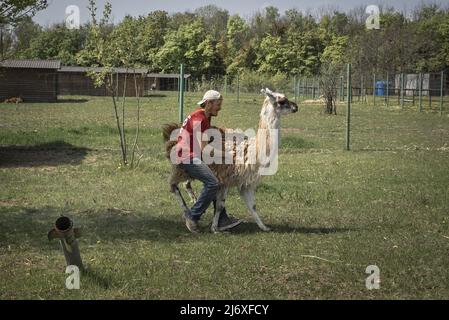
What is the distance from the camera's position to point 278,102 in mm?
8758

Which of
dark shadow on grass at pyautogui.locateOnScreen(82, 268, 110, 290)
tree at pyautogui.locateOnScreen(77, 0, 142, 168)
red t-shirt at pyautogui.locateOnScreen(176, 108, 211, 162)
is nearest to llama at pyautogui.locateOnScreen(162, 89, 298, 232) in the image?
red t-shirt at pyautogui.locateOnScreen(176, 108, 211, 162)

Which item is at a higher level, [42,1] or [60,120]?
[42,1]

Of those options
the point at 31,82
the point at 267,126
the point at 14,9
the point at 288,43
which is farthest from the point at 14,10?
the point at 288,43

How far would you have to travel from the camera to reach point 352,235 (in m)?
8.45

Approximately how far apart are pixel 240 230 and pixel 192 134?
60.7 inches

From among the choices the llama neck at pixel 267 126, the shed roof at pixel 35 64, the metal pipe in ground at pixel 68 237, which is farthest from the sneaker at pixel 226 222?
the shed roof at pixel 35 64

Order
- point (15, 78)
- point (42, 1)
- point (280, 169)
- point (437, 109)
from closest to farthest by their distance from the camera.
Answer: point (280, 169)
point (42, 1)
point (437, 109)
point (15, 78)

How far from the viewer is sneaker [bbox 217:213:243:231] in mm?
8703

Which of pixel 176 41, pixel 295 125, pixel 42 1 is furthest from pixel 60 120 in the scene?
pixel 176 41

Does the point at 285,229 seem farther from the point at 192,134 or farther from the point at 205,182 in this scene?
the point at 192,134

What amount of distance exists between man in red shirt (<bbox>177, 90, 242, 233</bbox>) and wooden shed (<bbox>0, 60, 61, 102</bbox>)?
42.3m
